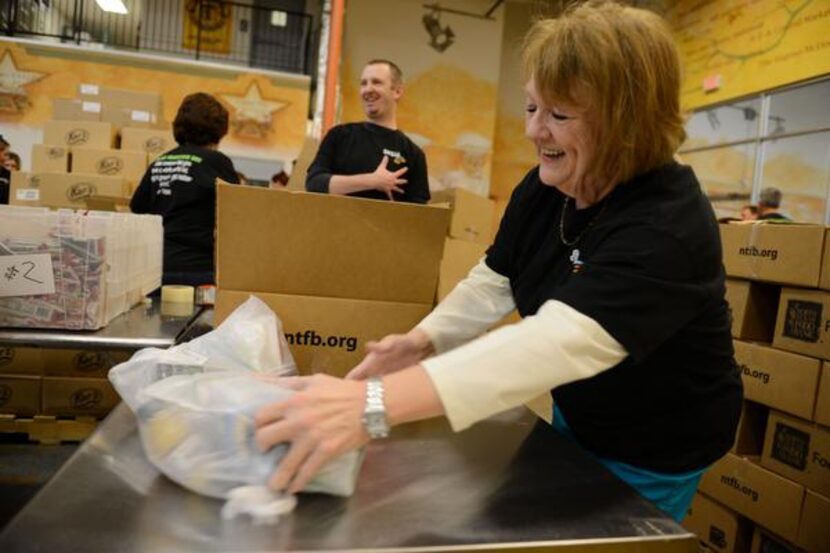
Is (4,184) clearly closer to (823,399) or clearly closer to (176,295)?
(176,295)

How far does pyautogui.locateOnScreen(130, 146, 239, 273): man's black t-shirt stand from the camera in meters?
2.48

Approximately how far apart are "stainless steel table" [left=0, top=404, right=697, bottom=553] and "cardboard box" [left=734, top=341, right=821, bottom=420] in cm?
124

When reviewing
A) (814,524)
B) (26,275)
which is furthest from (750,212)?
(26,275)

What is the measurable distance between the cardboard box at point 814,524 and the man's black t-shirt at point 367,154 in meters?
1.60

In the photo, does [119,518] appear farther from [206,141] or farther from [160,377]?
[206,141]

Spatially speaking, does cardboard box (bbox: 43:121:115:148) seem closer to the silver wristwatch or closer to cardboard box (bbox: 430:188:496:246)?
cardboard box (bbox: 430:188:496:246)

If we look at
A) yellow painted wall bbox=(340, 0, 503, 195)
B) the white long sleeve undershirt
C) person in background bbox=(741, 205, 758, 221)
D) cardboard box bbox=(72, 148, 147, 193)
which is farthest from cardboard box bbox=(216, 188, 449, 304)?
yellow painted wall bbox=(340, 0, 503, 195)

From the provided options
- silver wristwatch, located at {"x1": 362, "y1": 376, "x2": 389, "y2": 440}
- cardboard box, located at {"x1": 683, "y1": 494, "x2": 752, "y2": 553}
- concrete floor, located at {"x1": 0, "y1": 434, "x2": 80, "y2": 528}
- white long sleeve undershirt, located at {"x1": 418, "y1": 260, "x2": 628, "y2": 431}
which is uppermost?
white long sleeve undershirt, located at {"x1": 418, "y1": 260, "x2": 628, "y2": 431}

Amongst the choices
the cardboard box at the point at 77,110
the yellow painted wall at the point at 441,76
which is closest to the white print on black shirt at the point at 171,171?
the cardboard box at the point at 77,110

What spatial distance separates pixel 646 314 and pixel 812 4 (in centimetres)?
527

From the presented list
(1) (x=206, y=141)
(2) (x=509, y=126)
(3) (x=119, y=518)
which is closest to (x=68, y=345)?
(3) (x=119, y=518)

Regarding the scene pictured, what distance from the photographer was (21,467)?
233 centimetres

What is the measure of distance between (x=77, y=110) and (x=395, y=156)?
389 cm

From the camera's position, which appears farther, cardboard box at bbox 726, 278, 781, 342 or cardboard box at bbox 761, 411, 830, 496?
cardboard box at bbox 726, 278, 781, 342
